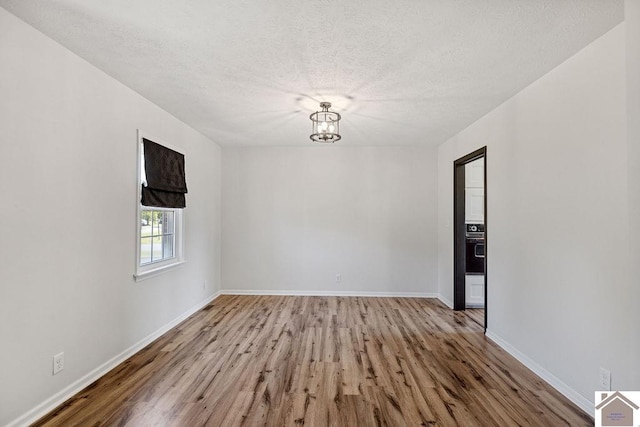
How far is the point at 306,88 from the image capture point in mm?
2791

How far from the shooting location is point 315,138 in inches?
125

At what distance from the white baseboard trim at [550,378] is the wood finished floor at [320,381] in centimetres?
5

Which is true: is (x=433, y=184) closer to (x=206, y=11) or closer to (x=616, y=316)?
(x=616, y=316)

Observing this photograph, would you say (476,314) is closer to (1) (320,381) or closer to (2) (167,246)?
(1) (320,381)

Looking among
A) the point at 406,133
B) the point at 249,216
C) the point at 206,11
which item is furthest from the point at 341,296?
the point at 206,11

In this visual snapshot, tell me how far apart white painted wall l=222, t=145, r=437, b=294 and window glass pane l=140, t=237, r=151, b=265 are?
1.87 metres

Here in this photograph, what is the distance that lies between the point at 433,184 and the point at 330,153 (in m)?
1.86

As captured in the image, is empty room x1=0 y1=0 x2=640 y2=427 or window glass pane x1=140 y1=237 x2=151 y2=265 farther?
window glass pane x1=140 y1=237 x2=151 y2=265

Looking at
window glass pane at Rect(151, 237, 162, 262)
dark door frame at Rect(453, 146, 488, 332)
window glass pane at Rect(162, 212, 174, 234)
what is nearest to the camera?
window glass pane at Rect(151, 237, 162, 262)

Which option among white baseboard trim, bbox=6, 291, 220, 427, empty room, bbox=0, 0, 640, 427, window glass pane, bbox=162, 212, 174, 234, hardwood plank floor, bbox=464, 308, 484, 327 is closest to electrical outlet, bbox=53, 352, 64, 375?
empty room, bbox=0, 0, 640, 427

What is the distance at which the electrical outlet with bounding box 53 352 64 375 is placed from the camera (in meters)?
2.11

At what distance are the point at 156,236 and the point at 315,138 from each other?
2.20 metres

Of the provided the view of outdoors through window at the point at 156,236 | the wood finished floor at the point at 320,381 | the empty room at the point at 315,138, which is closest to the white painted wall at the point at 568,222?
the empty room at the point at 315,138

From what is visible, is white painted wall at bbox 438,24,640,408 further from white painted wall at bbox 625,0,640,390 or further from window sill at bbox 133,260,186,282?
window sill at bbox 133,260,186,282
